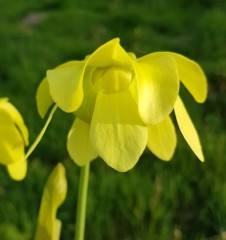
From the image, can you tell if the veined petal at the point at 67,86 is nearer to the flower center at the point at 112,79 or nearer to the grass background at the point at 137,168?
the flower center at the point at 112,79

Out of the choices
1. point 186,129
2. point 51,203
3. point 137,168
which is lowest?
point 137,168

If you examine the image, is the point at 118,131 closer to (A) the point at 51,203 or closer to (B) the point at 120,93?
(B) the point at 120,93

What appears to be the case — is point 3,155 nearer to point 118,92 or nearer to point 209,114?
point 118,92

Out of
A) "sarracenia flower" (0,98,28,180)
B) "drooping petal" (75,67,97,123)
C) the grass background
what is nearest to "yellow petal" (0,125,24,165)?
"sarracenia flower" (0,98,28,180)

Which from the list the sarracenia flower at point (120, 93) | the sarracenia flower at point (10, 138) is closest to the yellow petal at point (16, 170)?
the sarracenia flower at point (10, 138)

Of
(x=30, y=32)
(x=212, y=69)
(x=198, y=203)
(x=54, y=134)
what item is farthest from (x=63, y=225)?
(x=30, y=32)

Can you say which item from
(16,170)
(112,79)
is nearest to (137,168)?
(16,170)

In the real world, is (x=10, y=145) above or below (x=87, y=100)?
below
